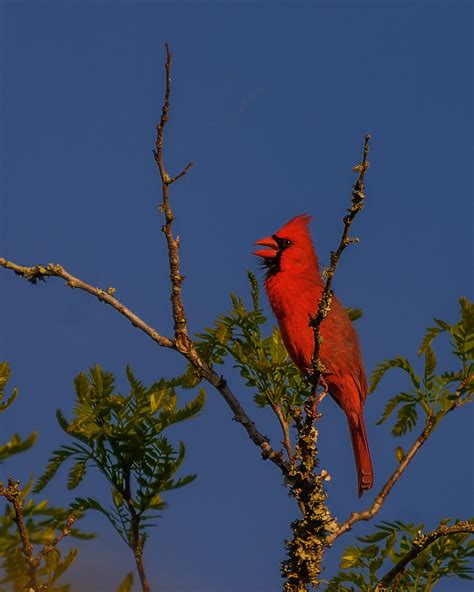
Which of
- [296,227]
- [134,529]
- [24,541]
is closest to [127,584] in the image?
[24,541]

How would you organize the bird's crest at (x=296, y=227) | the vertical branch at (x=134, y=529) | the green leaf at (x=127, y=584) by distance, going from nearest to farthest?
1. the green leaf at (x=127, y=584)
2. the vertical branch at (x=134, y=529)
3. the bird's crest at (x=296, y=227)

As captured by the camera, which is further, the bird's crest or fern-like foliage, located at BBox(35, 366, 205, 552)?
the bird's crest

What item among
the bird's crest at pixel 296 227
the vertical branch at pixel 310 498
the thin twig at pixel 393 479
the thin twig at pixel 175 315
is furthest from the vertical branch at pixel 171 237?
the bird's crest at pixel 296 227

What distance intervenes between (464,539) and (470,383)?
2.10 feet

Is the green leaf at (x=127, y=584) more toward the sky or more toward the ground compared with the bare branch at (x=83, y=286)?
more toward the ground

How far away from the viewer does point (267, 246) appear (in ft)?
17.8

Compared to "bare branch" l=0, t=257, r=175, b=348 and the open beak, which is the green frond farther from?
the open beak

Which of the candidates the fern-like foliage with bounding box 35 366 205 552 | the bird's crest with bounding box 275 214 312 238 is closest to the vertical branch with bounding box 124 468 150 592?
the fern-like foliage with bounding box 35 366 205 552

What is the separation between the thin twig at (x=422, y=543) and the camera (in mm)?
2705

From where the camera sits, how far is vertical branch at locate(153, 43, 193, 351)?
270cm

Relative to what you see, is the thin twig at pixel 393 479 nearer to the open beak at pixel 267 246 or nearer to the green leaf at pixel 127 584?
the green leaf at pixel 127 584

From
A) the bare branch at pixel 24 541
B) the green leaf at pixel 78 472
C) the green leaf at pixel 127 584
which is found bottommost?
the green leaf at pixel 127 584

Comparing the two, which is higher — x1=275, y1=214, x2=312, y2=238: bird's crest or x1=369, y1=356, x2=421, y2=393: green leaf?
x1=275, y1=214, x2=312, y2=238: bird's crest

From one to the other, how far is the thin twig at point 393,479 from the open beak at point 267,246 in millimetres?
2136
